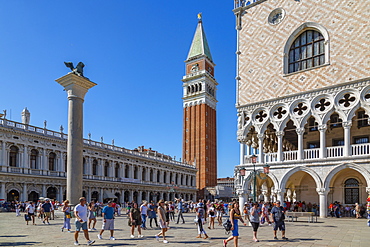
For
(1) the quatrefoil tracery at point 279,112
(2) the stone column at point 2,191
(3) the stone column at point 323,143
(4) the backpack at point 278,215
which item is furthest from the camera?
(2) the stone column at point 2,191

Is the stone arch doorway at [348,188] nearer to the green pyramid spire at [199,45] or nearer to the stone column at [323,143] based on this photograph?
the stone column at [323,143]

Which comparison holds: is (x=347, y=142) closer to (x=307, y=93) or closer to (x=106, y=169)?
(x=307, y=93)

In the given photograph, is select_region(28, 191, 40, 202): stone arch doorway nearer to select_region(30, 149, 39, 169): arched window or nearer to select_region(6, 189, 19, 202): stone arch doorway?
select_region(6, 189, 19, 202): stone arch doorway

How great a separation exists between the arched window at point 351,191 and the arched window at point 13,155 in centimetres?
3281

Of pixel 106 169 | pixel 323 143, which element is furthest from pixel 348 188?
pixel 106 169

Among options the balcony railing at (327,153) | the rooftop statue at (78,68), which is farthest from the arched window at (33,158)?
the balcony railing at (327,153)

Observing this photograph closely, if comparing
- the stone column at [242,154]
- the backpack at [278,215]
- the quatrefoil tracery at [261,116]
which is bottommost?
the backpack at [278,215]

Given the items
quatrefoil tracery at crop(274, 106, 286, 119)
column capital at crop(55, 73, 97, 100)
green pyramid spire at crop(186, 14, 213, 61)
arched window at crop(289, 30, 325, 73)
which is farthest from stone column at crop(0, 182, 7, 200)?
green pyramid spire at crop(186, 14, 213, 61)

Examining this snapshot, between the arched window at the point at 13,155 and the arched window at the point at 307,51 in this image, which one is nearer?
the arched window at the point at 307,51

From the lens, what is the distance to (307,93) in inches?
985

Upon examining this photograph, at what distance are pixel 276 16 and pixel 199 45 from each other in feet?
194

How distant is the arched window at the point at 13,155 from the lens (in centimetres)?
3759

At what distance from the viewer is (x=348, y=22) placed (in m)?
23.9

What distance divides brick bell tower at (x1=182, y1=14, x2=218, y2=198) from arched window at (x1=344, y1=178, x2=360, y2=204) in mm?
50514
